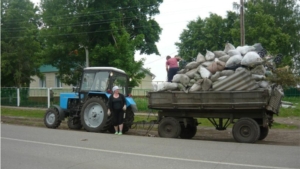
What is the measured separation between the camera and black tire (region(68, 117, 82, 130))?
17.6 m

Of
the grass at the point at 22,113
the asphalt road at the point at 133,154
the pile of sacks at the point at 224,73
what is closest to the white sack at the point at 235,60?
the pile of sacks at the point at 224,73

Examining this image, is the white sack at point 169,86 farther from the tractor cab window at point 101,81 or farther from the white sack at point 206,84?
the tractor cab window at point 101,81

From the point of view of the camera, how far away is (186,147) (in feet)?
38.1

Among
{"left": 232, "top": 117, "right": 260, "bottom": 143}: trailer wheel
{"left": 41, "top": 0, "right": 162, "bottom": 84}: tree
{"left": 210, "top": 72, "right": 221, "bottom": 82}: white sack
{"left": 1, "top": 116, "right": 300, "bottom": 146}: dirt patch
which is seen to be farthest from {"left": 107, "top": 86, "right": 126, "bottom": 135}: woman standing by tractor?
{"left": 41, "top": 0, "right": 162, "bottom": 84}: tree

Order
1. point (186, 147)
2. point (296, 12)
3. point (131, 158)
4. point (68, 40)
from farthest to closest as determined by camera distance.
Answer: point (296, 12) → point (68, 40) → point (186, 147) → point (131, 158)

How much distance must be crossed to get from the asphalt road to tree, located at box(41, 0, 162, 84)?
15.4 meters

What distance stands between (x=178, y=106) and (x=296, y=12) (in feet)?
134

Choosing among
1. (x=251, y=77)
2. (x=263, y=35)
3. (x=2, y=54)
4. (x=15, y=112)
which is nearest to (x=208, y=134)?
(x=251, y=77)

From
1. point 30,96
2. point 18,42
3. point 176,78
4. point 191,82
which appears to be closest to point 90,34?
point 30,96

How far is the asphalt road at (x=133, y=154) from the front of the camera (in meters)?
9.19

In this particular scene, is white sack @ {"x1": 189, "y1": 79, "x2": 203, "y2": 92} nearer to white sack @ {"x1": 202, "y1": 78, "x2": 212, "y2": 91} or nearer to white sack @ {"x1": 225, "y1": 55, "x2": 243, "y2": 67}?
white sack @ {"x1": 202, "y1": 78, "x2": 212, "y2": 91}

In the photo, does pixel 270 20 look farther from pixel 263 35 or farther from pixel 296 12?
pixel 296 12

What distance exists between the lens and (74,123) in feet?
58.1

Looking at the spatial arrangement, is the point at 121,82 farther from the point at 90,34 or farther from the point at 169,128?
the point at 90,34
